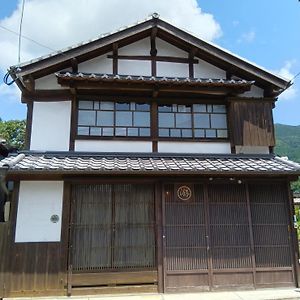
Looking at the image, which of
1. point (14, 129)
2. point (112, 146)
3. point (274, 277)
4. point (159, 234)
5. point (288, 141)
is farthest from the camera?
point (288, 141)

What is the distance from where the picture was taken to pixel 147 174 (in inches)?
339

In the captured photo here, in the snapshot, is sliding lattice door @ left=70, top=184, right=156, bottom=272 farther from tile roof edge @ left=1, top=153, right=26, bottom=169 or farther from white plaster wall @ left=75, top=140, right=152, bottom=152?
tile roof edge @ left=1, top=153, right=26, bottom=169

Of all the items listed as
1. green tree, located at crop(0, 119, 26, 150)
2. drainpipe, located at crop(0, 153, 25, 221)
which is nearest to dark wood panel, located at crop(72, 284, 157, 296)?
drainpipe, located at crop(0, 153, 25, 221)

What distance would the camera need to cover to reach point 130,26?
10352 millimetres

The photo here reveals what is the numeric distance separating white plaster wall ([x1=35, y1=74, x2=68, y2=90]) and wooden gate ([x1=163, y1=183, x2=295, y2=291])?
4554 mm

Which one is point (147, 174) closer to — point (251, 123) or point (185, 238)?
point (185, 238)

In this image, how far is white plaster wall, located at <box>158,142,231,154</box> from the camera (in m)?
10.1

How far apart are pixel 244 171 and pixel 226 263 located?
251 cm

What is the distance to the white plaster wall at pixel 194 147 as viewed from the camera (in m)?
10.1

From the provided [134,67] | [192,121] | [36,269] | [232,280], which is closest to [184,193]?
[192,121]

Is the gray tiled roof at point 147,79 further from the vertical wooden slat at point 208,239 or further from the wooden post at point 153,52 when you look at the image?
the vertical wooden slat at point 208,239

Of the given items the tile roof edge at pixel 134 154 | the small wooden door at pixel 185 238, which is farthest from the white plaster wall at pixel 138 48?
the small wooden door at pixel 185 238

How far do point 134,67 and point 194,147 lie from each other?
3200mm

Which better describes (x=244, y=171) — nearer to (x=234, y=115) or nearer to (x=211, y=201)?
(x=211, y=201)
